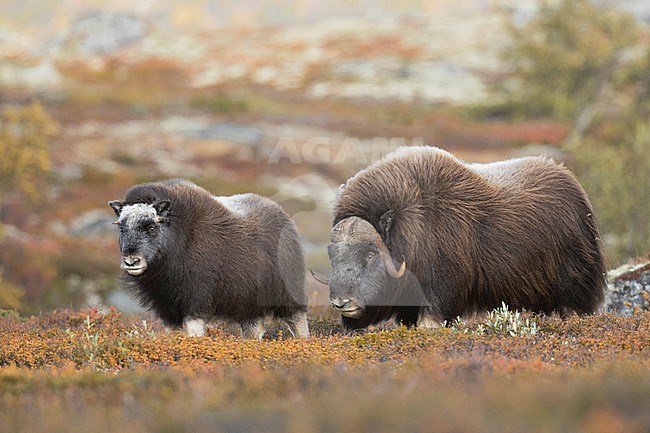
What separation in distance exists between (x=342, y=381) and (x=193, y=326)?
4.29 meters

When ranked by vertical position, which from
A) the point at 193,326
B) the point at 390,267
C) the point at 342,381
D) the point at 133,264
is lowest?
the point at 193,326

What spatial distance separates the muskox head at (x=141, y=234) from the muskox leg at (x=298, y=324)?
2055mm

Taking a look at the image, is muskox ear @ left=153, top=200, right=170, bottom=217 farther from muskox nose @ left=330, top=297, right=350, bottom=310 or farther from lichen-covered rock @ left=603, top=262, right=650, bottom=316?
lichen-covered rock @ left=603, top=262, right=650, bottom=316

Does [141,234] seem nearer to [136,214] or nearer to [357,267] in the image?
[136,214]

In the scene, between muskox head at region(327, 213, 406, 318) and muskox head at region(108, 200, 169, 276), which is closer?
muskox head at region(327, 213, 406, 318)

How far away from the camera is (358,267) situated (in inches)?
316

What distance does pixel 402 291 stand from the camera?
27.6 ft

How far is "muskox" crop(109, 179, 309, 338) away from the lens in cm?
901

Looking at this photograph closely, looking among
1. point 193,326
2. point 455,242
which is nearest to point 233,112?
point 193,326

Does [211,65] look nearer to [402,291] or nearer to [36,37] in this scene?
[36,37]

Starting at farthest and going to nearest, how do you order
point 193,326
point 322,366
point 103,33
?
1. point 103,33
2. point 193,326
3. point 322,366

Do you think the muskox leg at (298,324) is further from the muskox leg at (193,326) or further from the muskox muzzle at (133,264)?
the muskox muzzle at (133,264)

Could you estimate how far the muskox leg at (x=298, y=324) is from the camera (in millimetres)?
10188

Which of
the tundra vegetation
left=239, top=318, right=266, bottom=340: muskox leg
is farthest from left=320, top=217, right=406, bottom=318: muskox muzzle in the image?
left=239, top=318, right=266, bottom=340: muskox leg
